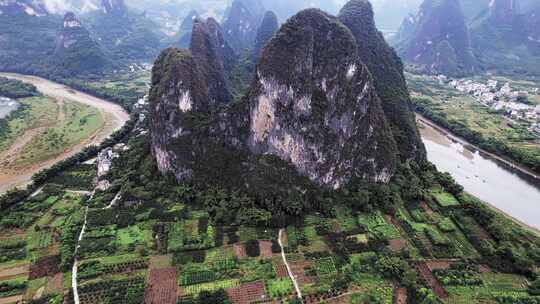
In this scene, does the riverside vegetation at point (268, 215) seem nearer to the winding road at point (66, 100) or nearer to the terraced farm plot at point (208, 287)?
the terraced farm plot at point (208, 287)

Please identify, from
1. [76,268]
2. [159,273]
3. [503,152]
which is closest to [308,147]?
[159,273]

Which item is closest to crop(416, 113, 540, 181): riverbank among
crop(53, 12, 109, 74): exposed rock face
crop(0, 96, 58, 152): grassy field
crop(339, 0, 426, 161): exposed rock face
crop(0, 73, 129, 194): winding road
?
crop(339, 0, 426, 161): exposed rock face

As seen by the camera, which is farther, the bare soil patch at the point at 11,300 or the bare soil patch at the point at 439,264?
the bare soil patch at the point at 439,264

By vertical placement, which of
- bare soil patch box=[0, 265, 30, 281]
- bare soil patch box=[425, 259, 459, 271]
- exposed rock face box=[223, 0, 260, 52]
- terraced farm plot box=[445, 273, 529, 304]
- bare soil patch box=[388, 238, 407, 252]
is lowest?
terraced farm plot box=[445, 273, 529, 304]

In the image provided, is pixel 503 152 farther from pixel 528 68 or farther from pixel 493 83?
pixel 528 68

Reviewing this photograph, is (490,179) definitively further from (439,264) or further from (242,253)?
(242,253)

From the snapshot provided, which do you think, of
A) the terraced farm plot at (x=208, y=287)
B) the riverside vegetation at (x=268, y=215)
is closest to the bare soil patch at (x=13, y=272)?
the riverside vegetation at (x=268, y=215)

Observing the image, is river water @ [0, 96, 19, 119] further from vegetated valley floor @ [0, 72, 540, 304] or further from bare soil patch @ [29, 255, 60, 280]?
bare soil patch @ [29, 255, 60, 280]
